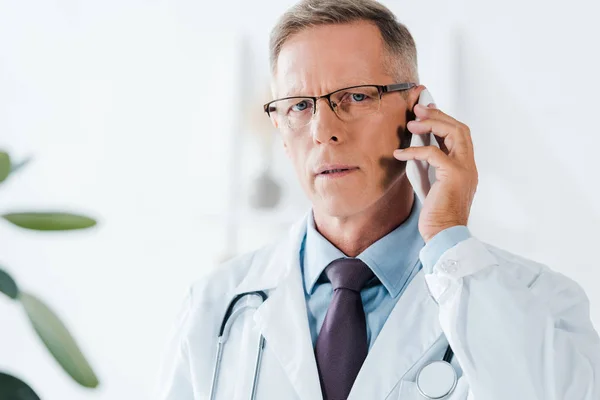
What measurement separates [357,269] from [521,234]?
3.77 ft

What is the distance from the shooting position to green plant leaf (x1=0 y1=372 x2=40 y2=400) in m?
0.63

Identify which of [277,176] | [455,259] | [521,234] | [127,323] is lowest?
[127,323]

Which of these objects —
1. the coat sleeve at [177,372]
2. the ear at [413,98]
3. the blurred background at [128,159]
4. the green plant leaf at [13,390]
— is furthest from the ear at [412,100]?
the blurred background at [128,159]

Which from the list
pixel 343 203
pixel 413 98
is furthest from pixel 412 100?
pixel 343 203

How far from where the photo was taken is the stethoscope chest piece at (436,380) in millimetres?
1015

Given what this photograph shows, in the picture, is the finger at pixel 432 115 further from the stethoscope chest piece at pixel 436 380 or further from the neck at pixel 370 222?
the stethoscope chest piece at pixel 436 380

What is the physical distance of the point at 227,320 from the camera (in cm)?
123

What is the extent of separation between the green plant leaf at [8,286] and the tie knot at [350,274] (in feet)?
2.03

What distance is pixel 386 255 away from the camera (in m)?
1.20

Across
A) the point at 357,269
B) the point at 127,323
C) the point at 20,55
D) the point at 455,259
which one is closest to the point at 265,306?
Answer: the point at 357,269

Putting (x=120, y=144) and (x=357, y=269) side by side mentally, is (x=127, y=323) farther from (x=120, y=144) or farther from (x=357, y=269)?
(x=357, y=269)

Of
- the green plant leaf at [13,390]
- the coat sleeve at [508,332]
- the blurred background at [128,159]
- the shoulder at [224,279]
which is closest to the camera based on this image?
the green plant leaf at [13,390]

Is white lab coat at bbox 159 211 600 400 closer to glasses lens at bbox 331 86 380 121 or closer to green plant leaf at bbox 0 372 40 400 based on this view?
glasses lens at bbox 331 86 380 121

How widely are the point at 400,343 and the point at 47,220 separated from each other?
2.02 ft
